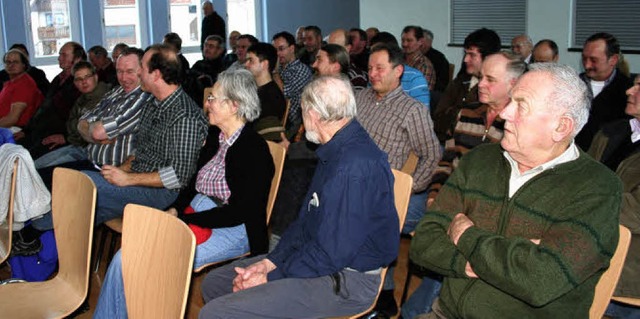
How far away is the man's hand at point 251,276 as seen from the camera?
7.73 ft

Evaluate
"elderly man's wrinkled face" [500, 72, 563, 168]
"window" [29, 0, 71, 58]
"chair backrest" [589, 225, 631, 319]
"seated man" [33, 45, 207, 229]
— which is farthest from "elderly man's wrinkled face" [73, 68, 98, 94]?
"window" [29, 0, 71, 58]

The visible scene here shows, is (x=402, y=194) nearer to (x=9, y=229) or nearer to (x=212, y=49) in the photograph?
(x=9, y=229)

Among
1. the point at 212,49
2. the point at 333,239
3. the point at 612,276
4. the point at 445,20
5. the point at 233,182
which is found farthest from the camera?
the point at 445,20

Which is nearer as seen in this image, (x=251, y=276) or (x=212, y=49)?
(x=251, y=276)

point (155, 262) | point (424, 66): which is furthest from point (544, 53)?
point (155, 262)

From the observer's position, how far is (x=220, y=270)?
2.56m

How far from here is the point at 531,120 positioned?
181cm

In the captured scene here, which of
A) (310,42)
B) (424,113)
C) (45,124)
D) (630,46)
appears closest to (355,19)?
(310,42)

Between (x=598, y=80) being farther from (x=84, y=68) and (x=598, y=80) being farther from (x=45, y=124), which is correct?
(x=45, y=124)

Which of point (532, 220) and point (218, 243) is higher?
point (532, 220)

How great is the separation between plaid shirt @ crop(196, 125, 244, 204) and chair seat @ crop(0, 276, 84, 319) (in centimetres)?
71

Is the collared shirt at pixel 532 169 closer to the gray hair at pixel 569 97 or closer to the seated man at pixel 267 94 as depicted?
the gray hair at pixel 569 97

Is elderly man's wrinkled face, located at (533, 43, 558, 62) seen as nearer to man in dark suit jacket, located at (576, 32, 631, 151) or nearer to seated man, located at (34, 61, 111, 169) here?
man in dark suit jacket, located at (576, 32, 631, 151)

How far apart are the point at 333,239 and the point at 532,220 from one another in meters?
0.67
